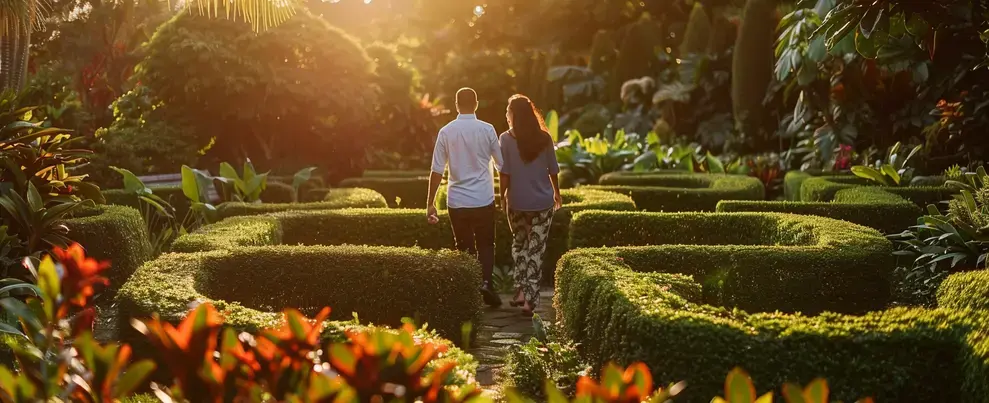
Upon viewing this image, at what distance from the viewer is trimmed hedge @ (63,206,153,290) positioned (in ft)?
29.2

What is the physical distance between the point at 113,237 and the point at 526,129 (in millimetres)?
3463

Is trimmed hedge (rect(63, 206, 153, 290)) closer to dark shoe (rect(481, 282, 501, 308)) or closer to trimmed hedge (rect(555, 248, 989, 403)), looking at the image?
dark shoe (rect(481, 282, 501, 308))

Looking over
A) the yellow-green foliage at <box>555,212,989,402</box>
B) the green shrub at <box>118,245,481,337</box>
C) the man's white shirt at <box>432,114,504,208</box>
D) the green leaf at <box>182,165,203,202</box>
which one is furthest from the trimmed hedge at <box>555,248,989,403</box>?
the green leaf at <box>182,165,203,202</box>

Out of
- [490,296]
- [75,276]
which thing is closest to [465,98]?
[490,296]

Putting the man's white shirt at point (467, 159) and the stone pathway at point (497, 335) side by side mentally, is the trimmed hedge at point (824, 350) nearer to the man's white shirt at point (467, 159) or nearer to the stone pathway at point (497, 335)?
the stone pathway at point (497, 335)

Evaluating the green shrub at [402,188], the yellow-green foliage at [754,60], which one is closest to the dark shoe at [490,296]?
the green shrub at [402,188]

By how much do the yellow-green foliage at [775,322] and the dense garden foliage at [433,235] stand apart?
0.05 ft

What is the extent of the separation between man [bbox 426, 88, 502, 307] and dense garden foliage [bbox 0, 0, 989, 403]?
764mm

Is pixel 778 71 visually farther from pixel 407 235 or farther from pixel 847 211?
pixel 407 235

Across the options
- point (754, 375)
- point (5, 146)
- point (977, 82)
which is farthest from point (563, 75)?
point (754, 375)

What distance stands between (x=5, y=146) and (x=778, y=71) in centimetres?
1311

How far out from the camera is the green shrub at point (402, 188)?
17672mm

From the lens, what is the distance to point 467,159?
8.88 meters

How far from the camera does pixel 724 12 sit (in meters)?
38.3
